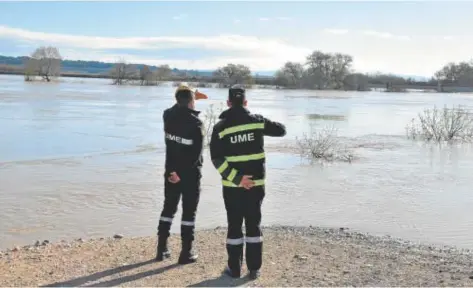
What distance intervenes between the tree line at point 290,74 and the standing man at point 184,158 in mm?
94360

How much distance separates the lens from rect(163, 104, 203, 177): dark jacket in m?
5.48

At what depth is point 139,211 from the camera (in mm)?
9484

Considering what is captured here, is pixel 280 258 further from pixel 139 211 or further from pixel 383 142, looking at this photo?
pixel 383 142

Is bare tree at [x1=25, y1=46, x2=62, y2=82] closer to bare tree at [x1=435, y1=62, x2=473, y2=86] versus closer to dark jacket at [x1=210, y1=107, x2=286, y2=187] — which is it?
bare tree at [x1=435, y1=62, x2=473, y2=86]

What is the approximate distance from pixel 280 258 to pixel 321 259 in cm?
46

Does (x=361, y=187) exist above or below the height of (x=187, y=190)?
below

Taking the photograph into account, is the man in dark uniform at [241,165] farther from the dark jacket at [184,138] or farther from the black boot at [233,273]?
the dark jacket at [184,138]

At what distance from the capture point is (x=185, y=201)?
18.4ft

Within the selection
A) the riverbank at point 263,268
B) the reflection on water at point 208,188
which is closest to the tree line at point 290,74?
the reflection on water at point 208,188

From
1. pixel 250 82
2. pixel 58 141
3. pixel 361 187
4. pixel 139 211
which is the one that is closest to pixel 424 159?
pixel 361 187

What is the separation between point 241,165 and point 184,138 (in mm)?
755

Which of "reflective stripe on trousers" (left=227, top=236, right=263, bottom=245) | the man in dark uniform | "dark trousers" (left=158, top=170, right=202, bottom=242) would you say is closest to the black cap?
the man in dark uniform

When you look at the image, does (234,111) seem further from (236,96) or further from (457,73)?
(457,73)

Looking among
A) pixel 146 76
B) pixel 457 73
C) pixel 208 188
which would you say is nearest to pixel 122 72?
pixel 146 76
